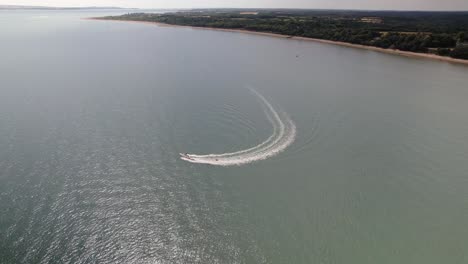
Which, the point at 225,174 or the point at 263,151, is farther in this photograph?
the point at 263,151

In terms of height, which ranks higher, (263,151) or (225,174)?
(263,151)

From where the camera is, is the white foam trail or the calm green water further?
the white foam trail

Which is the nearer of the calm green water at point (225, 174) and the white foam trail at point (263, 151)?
the calm green water at point (225, 174)

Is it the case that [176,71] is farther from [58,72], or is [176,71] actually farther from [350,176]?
[350,176]

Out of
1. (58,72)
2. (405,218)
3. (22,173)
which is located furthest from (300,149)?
(58,72)
